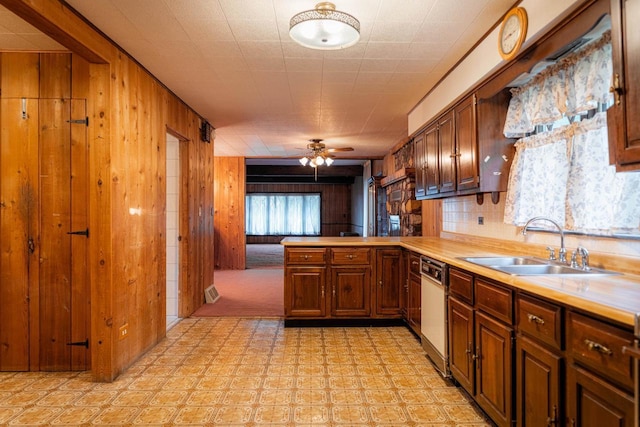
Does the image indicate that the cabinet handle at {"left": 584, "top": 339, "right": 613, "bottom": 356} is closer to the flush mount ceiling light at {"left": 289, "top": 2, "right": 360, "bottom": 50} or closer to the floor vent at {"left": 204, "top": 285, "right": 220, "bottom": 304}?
the flush mount ceiling light at {"left": 289, "top": 2, "right": 360, "bottom": 50}

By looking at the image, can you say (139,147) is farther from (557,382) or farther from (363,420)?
(557,382)

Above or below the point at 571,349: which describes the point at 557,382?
below

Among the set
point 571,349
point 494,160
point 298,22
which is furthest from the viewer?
point 494,160

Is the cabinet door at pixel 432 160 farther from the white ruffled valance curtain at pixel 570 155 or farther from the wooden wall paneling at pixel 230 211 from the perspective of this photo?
the wooden wall paneling at pixel 230 211

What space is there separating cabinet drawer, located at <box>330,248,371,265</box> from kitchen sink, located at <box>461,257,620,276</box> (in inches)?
59.7

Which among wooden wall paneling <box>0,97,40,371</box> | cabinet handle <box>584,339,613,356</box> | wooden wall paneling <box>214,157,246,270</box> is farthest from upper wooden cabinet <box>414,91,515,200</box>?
wooden wall paneling <box>214,157,246,270</box>

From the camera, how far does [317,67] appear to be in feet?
10.6

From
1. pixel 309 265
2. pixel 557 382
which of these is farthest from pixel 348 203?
Result: pixel 557 382

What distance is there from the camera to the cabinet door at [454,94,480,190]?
2.89 m

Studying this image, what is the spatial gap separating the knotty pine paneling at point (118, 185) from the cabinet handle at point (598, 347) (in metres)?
2.83

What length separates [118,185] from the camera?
283 centimetres

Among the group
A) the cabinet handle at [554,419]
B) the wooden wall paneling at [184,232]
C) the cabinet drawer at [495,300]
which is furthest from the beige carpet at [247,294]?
the cabinet handle at [554,419]

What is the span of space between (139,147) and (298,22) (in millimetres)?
1814

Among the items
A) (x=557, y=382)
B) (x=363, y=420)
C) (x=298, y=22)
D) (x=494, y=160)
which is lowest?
(x=363, y=420)
